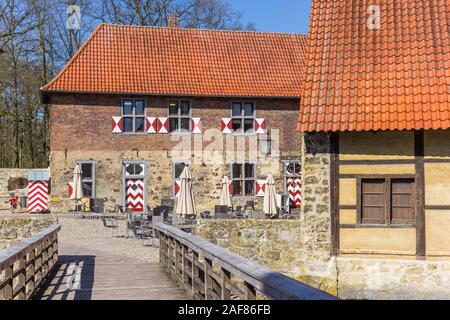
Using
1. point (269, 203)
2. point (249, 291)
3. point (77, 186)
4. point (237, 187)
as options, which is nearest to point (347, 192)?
point (269, 203)

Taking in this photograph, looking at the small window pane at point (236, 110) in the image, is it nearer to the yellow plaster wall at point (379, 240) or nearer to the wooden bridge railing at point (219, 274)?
the yellow plaster wall at point (379, 240)

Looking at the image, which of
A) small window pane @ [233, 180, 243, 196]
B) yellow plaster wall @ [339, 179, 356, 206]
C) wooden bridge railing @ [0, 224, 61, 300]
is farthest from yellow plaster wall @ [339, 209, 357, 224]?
small window pane @ [233, 180, 243, 196]

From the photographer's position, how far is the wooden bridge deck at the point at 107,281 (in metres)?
7.60

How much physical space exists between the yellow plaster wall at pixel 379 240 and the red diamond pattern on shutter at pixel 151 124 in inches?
484

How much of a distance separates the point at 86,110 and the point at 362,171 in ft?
43.3

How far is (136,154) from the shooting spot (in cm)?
2198

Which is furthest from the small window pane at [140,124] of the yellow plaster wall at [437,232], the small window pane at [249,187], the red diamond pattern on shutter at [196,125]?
the yellow plaster wall at [437,232]

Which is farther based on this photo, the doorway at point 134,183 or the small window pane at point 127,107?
the small window pane at point 127,107

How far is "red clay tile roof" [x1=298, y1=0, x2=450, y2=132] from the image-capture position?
1067 centimetres

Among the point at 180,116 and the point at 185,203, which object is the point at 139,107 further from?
the point at 185,203

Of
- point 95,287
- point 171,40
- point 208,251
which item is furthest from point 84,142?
point 208,251

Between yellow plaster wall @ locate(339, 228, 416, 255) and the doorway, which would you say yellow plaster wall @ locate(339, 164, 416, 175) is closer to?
yellow plaster wall @ locate(339, 228, 416, 255)

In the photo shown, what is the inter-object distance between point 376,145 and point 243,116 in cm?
1212
